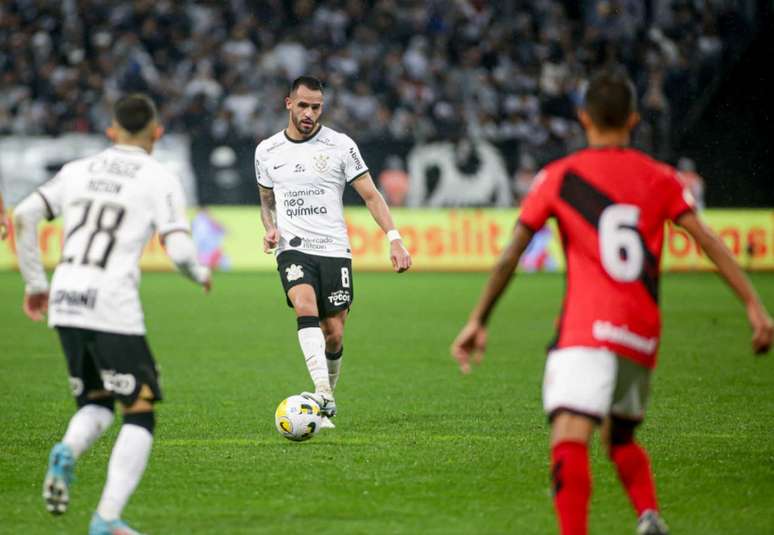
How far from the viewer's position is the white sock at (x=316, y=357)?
9.30 meters

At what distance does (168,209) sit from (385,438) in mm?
3476

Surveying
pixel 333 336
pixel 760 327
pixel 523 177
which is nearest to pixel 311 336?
pixel 333 336

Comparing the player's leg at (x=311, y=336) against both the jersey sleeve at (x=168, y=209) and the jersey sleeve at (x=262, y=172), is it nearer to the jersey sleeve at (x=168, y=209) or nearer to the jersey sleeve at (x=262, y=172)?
the jersey sleeve at (x=262, y=172)

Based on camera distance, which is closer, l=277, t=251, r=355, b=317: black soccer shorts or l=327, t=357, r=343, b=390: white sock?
l=277, t=251, r=355, b=317: black soccer shorts

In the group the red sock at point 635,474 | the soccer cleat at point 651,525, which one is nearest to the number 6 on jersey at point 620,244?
the red sock at point 635,474

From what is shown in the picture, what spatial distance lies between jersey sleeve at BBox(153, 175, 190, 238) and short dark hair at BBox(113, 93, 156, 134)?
0.89 feet

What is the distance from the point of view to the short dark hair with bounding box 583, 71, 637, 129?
549 centimetres

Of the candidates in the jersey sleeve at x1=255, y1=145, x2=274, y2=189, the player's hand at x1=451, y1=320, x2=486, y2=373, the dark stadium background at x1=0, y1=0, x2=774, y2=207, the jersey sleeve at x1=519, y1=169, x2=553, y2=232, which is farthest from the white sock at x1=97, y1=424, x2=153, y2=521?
the dark stadium background at x1=0, y1=0, x2=774, y2=207

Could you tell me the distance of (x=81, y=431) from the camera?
6.06 meters

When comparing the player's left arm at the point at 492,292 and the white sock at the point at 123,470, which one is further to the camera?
the white sock at the point at 123,470

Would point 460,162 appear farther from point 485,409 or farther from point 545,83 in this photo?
point 485,409

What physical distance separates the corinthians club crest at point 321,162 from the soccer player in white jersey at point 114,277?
3.67 metres

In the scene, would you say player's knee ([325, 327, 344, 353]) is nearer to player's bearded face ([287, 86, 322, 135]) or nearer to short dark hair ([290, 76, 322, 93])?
player's bearded face ([287, 86, 322, 135])

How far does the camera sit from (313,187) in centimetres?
977
